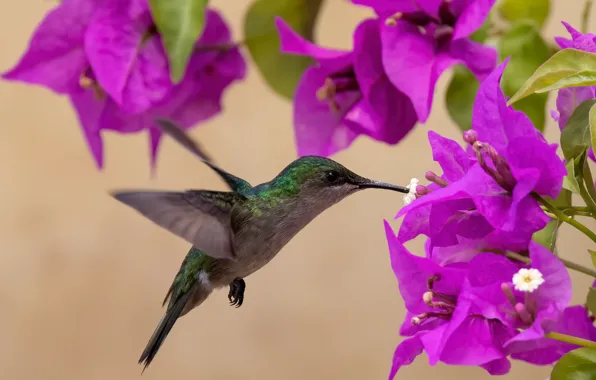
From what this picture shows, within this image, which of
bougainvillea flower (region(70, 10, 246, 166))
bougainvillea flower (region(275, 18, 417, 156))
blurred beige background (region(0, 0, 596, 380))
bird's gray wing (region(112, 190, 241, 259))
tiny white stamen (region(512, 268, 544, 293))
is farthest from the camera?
blurred beige background (region(0, 0, 596, 380))

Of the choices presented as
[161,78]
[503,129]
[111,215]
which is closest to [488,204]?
[503,129]

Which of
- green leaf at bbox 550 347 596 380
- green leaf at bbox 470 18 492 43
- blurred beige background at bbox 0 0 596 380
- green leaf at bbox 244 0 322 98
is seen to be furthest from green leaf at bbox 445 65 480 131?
blurred beige background at bbox 0 0 596 380

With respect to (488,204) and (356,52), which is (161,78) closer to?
(356,52)

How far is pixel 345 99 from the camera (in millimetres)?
676

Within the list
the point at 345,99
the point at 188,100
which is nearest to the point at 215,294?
the point at 188,100

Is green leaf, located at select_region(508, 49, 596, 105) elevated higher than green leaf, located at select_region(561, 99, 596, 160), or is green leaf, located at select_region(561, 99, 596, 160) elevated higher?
green leaf, located at select_region(508, 49, 596, 105)

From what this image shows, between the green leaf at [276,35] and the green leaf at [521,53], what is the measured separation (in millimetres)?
193

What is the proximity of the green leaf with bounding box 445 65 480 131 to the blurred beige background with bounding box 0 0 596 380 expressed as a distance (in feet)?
4.89

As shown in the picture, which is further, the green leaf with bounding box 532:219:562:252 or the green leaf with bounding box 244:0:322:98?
the green leaf with bounding box 244:0:322:98

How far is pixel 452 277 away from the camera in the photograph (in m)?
0.42

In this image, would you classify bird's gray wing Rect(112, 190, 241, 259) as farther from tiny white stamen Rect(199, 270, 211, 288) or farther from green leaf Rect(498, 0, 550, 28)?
green leaf Rect(498, 0, 550, 28)

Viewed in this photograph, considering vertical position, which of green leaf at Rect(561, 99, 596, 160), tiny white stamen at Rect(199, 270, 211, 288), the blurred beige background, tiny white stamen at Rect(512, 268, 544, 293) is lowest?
the blurred beige background

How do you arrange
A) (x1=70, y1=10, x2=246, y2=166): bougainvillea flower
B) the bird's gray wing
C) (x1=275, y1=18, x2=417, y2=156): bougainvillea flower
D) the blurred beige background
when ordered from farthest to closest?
1. the blurred beige background
2. (x1=70, y1=10, x2=246, y2=166): bougainvillea flower
3. (x1=275, y1=18, x2=417, y2=156): bougainvillea flower
4. the bird's gray wing

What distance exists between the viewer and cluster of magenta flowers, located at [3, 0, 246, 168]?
2.27ft
